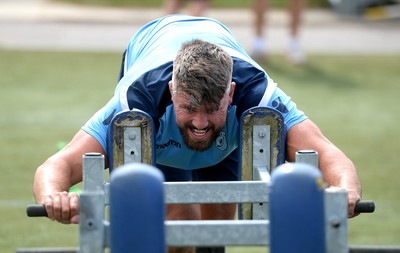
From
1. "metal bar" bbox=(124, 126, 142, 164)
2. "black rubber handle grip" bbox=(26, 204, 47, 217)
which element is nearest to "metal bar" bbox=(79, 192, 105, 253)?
"black rubber handle grip" bbox=(26, 204, 47, 217)

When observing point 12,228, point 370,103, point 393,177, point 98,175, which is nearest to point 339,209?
point 98,175

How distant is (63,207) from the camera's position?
4.03 metres

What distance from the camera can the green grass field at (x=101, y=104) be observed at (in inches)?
294

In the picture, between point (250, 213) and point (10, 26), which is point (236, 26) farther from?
point (250, 213)

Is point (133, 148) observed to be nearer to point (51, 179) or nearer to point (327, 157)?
point (51, 179)

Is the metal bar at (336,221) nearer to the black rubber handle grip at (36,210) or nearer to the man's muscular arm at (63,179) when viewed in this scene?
the man's muscular arm at (63,179)

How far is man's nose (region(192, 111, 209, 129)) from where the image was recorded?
4.53m

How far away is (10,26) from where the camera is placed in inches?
620

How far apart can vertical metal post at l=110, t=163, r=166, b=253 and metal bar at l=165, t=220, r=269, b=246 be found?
13 cm

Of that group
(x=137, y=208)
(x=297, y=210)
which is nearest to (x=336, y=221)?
(x=297, y=210)

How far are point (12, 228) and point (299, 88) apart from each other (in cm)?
564

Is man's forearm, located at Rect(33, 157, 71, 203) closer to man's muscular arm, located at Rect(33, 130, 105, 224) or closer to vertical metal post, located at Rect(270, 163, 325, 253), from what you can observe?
man's muscular arm, located at Rect(33, 130, 105, 224)

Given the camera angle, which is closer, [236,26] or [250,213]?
[250,213]

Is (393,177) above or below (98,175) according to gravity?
below
